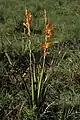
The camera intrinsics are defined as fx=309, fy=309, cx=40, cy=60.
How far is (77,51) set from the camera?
5.17 meters

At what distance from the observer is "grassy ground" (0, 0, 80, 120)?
385 cm

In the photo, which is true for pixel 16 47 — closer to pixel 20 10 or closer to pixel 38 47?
pixel 38 47

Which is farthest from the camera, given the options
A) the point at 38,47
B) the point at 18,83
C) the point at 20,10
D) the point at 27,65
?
the point at 20,10

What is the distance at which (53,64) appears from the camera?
480 centimetres

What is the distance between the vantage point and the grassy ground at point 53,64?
3848 millimetres

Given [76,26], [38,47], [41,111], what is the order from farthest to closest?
[76,26], [38,47], [41,111]

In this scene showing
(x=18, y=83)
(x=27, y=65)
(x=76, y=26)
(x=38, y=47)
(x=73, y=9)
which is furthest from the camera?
(x=73, y=9)

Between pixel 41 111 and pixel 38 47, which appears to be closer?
pixel 41 111

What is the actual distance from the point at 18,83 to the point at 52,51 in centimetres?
131

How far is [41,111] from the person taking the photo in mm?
3799

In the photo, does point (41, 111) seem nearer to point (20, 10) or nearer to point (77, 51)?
point (77, 51)

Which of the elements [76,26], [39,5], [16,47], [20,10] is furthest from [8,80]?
[39,5]

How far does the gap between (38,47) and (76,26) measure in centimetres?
192

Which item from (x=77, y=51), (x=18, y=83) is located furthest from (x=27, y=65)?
(x=77, y=51)
